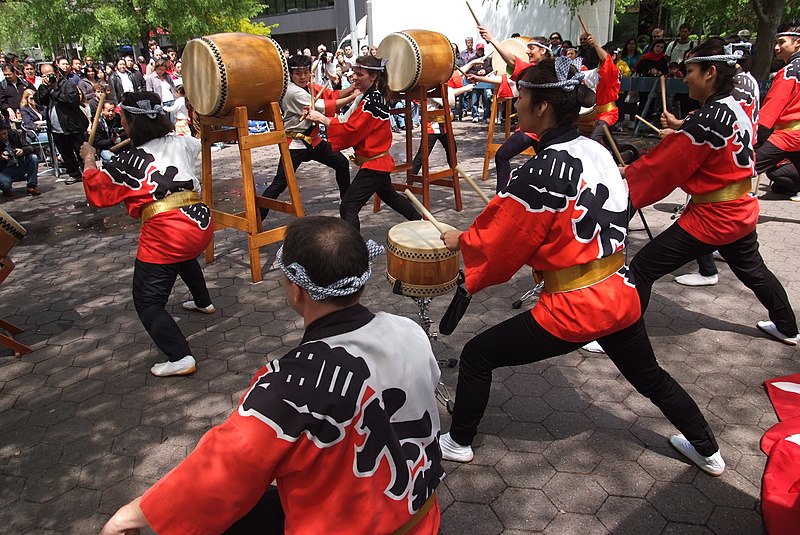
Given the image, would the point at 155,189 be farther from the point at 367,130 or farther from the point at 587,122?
the point at 587,122

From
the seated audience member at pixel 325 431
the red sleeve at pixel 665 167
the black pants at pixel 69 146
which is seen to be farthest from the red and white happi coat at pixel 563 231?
the black pants at pixel 69 146

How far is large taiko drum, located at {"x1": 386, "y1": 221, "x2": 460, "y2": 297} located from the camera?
2789 millimetres

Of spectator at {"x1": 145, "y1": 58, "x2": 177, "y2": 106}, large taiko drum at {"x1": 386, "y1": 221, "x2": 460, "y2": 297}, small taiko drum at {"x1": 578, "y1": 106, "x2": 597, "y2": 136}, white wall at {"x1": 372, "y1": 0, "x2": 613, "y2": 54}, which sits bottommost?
large taiko drum at {"x1": 386, "y1": 221, "x2": 460, "y2": 297}

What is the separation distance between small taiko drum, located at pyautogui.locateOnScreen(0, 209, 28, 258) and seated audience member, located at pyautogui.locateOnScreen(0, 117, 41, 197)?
5.23 meters

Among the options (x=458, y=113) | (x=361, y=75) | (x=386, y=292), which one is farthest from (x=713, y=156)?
(x=458, y=113)

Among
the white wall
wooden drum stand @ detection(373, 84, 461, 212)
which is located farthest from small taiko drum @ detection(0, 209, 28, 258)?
the white wall

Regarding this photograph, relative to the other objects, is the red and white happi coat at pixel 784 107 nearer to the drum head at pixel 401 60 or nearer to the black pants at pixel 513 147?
the black pants at pixel 513 147

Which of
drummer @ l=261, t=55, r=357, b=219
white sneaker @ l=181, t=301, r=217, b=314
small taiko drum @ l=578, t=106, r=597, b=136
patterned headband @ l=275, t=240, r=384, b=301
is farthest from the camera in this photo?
small taiko drum @ l=578, t=106, r=597, b=136

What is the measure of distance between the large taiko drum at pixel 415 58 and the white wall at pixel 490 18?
9.40m

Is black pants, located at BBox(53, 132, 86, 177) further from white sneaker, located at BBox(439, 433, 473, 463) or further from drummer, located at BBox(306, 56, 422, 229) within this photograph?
white sneaker, located at BBox(439, 433, 473, 463)

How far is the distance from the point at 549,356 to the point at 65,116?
8.62 m

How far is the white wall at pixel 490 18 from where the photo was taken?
14.1 meters

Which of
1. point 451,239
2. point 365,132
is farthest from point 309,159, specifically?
point 451,239

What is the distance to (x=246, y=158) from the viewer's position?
454cm
